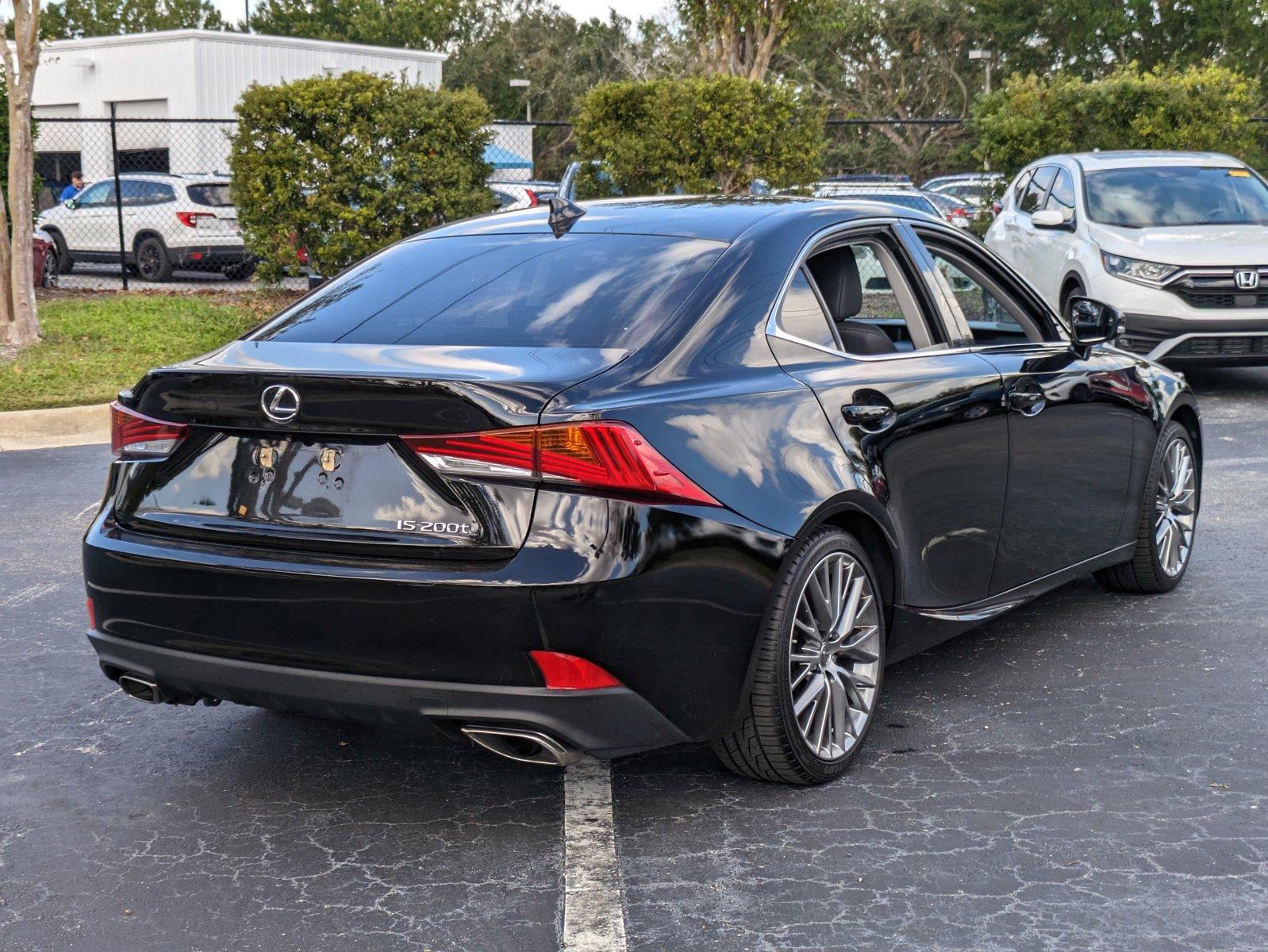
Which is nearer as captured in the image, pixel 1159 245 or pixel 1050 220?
pixel 1159 245

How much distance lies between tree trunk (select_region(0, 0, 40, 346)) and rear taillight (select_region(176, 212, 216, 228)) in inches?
326

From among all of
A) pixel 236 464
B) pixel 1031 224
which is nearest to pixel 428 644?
pixel 236 464

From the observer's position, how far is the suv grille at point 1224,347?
38.5 feet

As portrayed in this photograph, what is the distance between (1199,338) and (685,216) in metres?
8.13

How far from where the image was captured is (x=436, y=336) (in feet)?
13.6

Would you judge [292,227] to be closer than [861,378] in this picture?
No

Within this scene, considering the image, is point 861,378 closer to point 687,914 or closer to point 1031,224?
point 687,914

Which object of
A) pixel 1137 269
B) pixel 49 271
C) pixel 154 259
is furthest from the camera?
pixel 154 259

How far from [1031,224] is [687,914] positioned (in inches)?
436

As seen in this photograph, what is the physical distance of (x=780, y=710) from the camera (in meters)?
4.02

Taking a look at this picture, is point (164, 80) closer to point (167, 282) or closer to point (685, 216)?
point (167, 282)

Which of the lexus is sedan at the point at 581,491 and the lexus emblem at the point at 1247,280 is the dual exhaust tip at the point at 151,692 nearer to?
the lexus is sedan at the point at 581,491

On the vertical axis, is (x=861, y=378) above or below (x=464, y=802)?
above

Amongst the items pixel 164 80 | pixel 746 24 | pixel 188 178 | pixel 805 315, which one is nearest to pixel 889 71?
pixel 164 80
